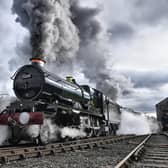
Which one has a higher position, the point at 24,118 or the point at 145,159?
the point at 24,118

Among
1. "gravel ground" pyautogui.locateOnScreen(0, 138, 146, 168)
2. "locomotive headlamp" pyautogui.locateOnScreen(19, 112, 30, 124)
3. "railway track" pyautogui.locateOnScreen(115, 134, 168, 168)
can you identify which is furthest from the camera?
"locomotive headlamp" pyautogui.locateOnScreen(19, 112, 30, 124)

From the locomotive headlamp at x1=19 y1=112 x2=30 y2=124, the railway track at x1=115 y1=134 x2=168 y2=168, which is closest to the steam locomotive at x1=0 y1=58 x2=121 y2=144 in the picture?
the locomotive headlamp at x1=19 y1=112 x2=30 y2=124

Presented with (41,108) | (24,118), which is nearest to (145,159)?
(24,118)

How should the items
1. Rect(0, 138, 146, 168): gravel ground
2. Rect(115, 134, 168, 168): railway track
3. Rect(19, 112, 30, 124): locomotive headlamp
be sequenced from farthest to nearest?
1. Rect(19, 112, 30, 124): locomotive headlamp
2. Rect(0, 138, 146, 168): gravel ground
3. Rect(115, 134, 168, 168): railway track

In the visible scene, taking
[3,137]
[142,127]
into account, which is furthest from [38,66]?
[142,127]

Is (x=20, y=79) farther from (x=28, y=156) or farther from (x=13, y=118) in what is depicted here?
(x=28, y=156)

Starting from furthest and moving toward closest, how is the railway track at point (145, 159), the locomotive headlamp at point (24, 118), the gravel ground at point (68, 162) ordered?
the locomotive headlamp at point (24, 118) < the gravel ground at point (68, 162) < the railway track at point (145, 159)

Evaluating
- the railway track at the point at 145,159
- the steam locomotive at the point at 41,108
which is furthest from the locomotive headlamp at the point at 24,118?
the railway track at the point at 145,159

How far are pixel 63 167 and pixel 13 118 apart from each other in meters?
4.61

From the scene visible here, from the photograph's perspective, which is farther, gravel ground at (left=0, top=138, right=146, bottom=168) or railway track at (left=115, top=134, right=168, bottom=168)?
gravel ground at (left=0, top=138, right=146, bottom=168)

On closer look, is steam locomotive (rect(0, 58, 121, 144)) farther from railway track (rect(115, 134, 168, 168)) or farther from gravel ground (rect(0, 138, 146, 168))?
railway track (rect(115, 134, 168, 168))

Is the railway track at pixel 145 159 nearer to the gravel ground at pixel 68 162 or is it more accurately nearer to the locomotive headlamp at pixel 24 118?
the gravel ground at pixel 68 162

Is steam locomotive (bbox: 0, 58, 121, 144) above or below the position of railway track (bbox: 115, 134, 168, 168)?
above

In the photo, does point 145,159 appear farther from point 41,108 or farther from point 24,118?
point 41,108
